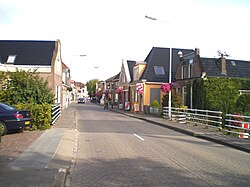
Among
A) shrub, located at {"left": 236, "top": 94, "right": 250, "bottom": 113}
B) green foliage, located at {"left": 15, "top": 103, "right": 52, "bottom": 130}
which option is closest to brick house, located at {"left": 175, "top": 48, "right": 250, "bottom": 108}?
shrub, located at {"left": 236, "top": 94, "right": 250, "bottom": 113}

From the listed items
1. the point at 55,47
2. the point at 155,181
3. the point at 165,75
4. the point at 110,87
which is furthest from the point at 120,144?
the point at 110,87

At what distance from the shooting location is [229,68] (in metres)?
32.5

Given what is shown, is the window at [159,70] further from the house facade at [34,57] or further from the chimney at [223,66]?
the house facade at [34,57]

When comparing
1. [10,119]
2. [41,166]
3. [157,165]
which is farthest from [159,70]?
[41,166]

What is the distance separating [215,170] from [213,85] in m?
21.9

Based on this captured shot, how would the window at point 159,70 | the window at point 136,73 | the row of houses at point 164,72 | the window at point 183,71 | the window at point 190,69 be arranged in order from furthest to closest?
1. the window at point 136,73
2. the window at point 159,70
3. the window at point 183,71
4. the window at point 190,69
5. the row of houses at point 164,72

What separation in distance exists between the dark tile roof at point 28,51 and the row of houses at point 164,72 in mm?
11151

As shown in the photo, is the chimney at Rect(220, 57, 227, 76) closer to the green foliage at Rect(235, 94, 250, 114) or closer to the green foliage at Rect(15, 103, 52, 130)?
the green foliage at Rect(235, 94, 250, 114)

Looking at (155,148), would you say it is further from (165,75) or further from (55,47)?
(165,75)

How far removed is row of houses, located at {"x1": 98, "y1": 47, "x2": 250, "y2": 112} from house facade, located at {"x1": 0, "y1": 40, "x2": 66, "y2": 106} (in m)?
10.5

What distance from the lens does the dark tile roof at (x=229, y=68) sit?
3108 centimetres

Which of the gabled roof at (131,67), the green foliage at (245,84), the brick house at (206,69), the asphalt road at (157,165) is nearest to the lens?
the asphalt road at (157,165)

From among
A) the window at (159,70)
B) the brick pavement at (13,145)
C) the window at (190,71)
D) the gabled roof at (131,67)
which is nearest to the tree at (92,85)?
the gabled roof at (131,67)

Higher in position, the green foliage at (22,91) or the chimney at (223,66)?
the chimney at (223,66)
